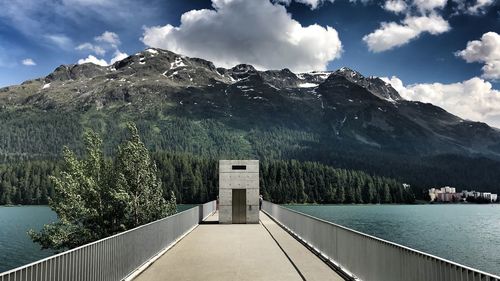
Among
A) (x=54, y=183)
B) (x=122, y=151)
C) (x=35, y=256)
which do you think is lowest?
(x=35, y=256)

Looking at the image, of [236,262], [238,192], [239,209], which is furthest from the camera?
[238,192]

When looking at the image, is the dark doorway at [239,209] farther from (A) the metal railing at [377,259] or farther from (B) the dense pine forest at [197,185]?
(B) the dense pine forest at [197,185]

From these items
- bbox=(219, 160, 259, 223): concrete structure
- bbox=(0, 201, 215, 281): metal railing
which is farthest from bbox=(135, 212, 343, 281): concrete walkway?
bbox=(219, 160, 259, 223): concrete structure

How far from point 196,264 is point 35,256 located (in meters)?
32.9

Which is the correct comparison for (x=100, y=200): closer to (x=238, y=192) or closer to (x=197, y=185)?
(x=238, y=192)

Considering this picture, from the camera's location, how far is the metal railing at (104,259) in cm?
906

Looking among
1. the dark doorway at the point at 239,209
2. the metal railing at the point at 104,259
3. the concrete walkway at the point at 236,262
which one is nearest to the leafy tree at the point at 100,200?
the dark doorway at the point at 239,209

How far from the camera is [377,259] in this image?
12867 mm

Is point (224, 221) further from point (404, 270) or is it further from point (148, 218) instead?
point (404, 270)

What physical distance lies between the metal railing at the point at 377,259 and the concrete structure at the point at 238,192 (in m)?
17.1

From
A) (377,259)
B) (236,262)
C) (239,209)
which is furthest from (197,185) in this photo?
(377,259)

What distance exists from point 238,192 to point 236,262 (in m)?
22.8

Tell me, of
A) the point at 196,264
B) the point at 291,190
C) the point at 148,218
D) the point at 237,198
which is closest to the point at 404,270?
the point at 196,264

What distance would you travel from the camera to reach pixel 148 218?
4147 centimetres
